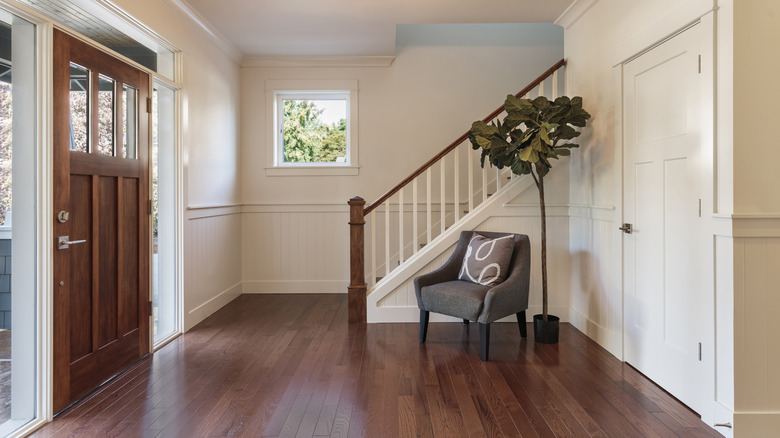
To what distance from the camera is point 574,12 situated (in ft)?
13.0

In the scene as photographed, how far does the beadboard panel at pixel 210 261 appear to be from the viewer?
404 cm

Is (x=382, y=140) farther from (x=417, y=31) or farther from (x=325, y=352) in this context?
(x=325, y=352)

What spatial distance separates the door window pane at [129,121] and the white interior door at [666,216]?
333 centimetres

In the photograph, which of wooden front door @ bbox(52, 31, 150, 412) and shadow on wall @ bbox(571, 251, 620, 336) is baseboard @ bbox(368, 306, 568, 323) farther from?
wooden front door @ bbox(52, 31, 150, 412)

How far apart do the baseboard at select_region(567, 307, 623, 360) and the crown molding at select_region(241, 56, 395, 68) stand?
11.0 feet

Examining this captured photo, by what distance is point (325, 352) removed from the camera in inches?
134

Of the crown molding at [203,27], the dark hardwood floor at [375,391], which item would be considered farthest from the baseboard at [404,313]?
the crown molding at [203,27]

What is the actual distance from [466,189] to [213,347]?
3.12 m

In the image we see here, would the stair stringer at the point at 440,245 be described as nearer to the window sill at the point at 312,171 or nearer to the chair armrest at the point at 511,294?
the chair armrest at the point at 511,294

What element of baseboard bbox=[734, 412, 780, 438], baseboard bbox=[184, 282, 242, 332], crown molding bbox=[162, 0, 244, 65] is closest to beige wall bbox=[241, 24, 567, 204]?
crown molding bbox=[162, 0, 244, 65]

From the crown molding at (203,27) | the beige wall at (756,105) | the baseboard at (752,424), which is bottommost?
the baseboard at (752,424)

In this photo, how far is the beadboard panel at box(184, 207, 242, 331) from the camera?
4043 mm

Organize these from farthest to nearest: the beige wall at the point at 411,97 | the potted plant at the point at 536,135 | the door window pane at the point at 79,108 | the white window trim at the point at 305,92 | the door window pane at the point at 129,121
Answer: the white window trim at the point at 305,92 < the beige wall at the point at 411,97 < the potted plant at the point at 536,135 < the door window pane at the point at 129,121 < the door window pane at the point at 79,108

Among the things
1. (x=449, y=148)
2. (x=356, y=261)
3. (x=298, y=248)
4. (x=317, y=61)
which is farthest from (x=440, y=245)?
(x=317, y=61)
